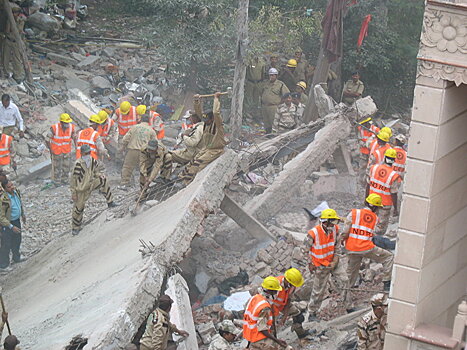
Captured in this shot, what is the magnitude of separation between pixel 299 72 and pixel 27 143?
698 cm

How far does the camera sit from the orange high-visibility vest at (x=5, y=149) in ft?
47.0

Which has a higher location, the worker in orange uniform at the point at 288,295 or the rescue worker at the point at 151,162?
the rescue worker at the point at 151,162

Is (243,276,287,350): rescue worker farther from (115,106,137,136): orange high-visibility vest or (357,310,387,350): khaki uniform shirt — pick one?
(115,106,137,136): orange high-visibility vest

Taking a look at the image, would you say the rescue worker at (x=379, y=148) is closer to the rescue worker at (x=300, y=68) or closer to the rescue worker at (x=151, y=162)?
the rescue worker at (x=151, y=162)

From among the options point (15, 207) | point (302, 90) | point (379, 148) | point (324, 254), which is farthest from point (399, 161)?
point (302, 90)

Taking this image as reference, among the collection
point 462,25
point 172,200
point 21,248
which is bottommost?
point 21,248

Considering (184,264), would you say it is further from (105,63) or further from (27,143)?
(105,63)

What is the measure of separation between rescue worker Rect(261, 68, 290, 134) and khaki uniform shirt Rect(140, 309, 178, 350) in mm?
10620

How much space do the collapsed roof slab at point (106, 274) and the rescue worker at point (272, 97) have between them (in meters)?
6.12

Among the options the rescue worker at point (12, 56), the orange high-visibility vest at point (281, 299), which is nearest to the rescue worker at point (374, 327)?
the orange high-visibility vest at point (281, 299)

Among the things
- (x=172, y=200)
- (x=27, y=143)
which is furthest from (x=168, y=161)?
(x=27, y=143)

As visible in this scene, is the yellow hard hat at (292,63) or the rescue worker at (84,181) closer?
the rescue worker at (84,181)

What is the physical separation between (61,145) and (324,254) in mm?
7005

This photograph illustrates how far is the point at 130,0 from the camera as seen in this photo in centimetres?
2377
